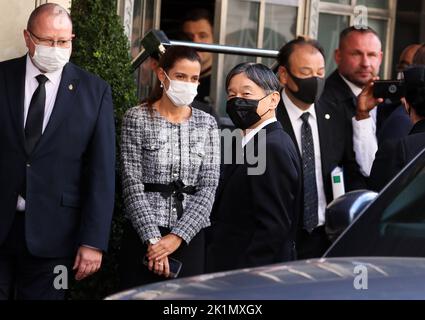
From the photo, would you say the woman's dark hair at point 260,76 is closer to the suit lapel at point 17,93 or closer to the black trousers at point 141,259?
the black trousers at point 141,259

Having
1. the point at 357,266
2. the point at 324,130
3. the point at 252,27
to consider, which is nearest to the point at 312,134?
the point at 324,130

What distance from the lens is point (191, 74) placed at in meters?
7.26

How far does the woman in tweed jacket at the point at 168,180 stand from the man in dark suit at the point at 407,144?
3.09ft

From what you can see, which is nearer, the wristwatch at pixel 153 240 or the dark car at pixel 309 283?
the dark car at pixel 309 283

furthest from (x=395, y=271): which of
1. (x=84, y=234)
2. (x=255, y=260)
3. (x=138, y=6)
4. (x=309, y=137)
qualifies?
(x=138, y=6)

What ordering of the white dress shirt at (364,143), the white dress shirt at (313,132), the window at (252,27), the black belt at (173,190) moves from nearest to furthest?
the black belt at (173,190) < the white dress shirt at (313,132) < the white dress shirt at (364,143) < the window at (252,27)

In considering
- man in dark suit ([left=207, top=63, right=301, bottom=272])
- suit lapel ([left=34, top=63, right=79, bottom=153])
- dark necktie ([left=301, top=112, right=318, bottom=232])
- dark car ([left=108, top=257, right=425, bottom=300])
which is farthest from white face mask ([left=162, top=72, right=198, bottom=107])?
dark car ([left=108, top=257, right=425, bottom=300])

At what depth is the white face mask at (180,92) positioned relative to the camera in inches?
281

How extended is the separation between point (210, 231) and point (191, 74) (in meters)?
0.93

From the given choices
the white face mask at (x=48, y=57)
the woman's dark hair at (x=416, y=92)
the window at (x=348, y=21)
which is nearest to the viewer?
the white face mask at (x=48, y=57)

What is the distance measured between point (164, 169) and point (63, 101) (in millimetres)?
703

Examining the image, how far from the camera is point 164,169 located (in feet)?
23.2

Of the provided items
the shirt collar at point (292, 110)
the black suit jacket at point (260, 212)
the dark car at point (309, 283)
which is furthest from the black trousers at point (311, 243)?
the dark car at point (309, 283)

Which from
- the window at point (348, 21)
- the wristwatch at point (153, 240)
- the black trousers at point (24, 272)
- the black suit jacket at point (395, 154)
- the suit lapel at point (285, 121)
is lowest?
the black trousers at point (24, 272)
